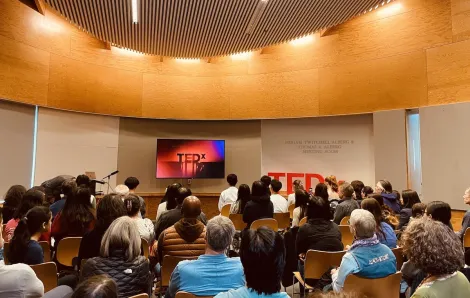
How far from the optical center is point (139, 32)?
6.95 m

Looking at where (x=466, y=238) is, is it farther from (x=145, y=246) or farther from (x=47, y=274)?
(x=47, y=274)

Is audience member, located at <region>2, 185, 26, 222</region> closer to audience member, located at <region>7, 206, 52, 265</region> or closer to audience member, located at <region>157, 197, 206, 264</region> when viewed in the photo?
audience member, located at <region>7, 206, 52, 265</region>

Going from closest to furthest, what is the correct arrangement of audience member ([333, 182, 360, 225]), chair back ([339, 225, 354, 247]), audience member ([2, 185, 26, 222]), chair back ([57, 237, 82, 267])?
chair back ([57, 237, 82, 267]), audience member ([2, 185, 26, 222]), chair back ([339, 225, 354, 247]), audience member ([333, 182, 360, 225])

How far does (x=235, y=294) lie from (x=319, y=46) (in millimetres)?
7575

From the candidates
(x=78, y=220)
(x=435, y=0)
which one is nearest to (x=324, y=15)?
(x=435, y=0)

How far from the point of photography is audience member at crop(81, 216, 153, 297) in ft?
6.40

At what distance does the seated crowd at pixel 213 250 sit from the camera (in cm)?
140

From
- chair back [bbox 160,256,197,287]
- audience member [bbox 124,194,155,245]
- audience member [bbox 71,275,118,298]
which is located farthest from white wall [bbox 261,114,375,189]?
audience member [bbox 71,275,118,298]

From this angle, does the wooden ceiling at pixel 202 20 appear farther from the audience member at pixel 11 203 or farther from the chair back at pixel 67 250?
the chair back at pixel 67 250

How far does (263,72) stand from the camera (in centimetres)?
855

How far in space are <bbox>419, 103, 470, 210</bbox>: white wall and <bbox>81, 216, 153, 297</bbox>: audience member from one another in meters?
5.98

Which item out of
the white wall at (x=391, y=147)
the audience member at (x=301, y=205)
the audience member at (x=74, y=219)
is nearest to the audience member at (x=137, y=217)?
the audience member at (x=74, y=219)

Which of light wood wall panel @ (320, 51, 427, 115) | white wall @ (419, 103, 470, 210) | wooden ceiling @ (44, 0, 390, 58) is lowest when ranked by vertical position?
white wall @ (419, 103, 470, 210)

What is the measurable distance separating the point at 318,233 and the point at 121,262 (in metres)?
1.86
